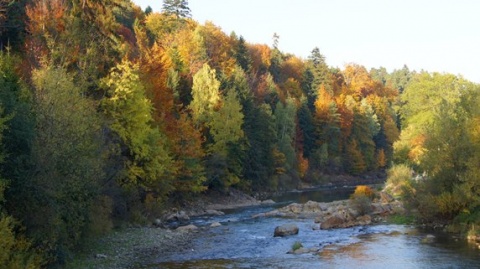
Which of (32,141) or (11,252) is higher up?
(32,141)

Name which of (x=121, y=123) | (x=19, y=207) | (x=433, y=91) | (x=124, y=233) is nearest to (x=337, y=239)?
(x=124, y=233)

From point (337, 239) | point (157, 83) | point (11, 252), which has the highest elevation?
point (157, 83)

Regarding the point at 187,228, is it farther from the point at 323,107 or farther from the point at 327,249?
the point at 323,107

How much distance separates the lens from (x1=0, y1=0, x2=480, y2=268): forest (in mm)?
20750

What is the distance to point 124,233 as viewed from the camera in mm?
34250

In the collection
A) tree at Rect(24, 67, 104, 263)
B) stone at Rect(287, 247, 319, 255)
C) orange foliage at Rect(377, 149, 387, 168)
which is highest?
tree at Rect(24, 67, 104, 263)

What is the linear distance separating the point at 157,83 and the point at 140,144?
10.9 meters

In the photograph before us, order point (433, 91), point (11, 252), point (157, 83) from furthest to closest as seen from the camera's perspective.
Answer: point (433, 91)
point (157, 83)
point (11, 252)

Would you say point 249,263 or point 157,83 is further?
point 157,83

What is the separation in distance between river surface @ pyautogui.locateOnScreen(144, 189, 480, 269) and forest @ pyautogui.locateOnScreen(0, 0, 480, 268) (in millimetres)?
4732

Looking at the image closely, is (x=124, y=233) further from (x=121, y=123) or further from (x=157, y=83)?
(x=157, y=83)

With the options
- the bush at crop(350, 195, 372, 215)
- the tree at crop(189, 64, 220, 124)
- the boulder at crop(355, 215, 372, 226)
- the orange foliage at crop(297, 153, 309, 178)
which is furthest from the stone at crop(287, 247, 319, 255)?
the orange foliage at crop(297, 153, 309, 178)

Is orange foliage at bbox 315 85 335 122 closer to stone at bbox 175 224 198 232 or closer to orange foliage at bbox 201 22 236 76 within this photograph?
orange foliage at bbox 201 22 236 76

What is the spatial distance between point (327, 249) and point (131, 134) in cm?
1672
